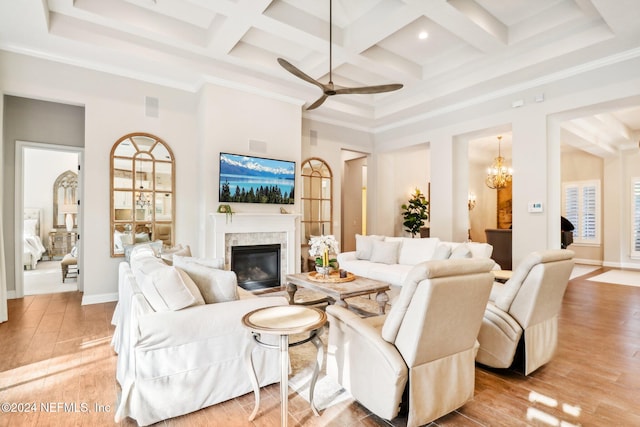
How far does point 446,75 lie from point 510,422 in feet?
16.0

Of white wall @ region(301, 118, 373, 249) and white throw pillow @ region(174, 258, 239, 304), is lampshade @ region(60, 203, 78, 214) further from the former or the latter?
white throw pillow @ region(174, 258, 239, 304)

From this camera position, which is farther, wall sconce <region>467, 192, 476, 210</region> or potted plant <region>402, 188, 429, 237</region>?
wall sconce <region>467, 192, 476, 210</region>

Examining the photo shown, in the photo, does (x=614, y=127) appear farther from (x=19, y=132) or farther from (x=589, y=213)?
(x=19, y=132)

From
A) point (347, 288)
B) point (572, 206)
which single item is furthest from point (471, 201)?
point (347, 288)

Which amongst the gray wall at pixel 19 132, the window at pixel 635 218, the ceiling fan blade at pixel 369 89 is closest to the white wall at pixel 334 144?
the ceiling fan blade at pixel 369 89

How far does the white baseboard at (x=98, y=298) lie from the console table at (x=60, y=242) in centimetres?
503

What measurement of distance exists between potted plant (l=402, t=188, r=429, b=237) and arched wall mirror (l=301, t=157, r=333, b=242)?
2.29m

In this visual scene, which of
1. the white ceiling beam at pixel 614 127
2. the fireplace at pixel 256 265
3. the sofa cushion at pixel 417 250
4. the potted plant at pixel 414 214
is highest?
the white ceiling beam at pixel 614 127

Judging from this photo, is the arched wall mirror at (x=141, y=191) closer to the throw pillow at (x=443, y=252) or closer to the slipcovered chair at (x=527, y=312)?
the throw pillow at (x=443, y=252)

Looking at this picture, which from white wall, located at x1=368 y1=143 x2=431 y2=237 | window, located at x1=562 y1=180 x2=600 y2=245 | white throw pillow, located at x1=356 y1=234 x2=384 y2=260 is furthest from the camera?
window, located at x1=562 y1=180 x2=600 y2=245

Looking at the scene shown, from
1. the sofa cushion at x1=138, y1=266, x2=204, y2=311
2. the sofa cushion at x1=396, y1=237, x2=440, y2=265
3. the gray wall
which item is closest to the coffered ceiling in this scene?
the gray wall

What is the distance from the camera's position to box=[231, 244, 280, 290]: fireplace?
17.9ft

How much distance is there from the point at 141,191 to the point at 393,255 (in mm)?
4088

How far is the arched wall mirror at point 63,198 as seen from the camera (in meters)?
8.71
